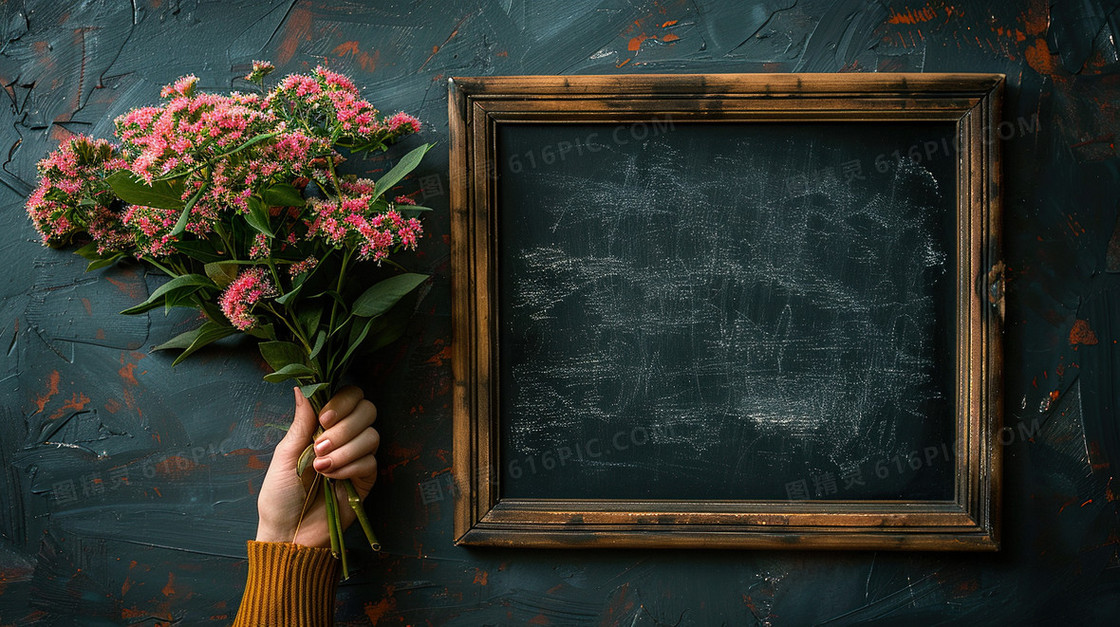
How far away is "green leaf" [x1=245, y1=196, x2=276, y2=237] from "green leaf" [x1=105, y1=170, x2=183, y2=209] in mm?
96

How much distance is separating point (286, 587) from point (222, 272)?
1.46ft

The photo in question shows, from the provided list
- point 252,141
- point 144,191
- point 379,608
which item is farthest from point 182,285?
point 379,608

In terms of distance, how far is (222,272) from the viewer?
882 millimetres

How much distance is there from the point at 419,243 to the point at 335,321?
7.4 inches

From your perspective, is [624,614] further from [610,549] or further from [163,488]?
[163,488]

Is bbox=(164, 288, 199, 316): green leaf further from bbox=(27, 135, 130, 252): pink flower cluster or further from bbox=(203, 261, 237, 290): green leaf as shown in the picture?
bbox=(27, 135, 130, 252): pink flower cluster

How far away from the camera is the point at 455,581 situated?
3.37 feet

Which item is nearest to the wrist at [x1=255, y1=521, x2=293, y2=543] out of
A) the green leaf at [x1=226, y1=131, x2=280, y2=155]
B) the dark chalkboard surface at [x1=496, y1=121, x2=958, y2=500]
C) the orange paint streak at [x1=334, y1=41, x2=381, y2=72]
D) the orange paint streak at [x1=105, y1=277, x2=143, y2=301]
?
the dark chalkboard surface at [x1=496, y1=121, x2=958, y2=500]

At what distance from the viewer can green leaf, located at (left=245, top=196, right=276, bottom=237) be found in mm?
800

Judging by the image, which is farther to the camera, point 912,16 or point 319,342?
point 912,16

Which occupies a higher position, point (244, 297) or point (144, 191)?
point (144, 191)

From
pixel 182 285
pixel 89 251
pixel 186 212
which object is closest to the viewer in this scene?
pixel 186 212

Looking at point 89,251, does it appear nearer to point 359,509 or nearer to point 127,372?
point 127,372

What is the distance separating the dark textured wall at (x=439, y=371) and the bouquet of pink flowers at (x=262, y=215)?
9 cm
